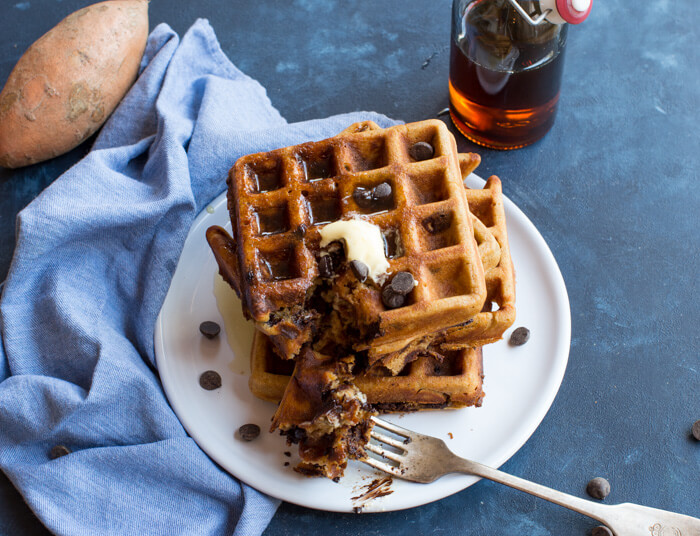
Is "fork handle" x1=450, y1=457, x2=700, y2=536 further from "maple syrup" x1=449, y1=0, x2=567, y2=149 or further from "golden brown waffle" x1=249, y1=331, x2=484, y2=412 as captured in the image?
"maple syrup" x1=449, y1=0, x2=567, y2=149

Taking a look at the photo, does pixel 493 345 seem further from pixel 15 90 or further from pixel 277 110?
pixel 15 90

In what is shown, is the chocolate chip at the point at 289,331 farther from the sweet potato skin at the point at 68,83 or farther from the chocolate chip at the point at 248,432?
the sweet potato skin at the point at 68,83

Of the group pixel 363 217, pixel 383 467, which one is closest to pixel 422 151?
pixel 363 217

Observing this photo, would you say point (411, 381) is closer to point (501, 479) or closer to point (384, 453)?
point (384, 453)

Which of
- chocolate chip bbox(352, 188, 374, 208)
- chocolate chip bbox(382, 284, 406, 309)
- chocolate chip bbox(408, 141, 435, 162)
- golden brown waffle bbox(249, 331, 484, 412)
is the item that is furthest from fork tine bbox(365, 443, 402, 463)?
chocolate chip bbox(408, 141, 435, 162)

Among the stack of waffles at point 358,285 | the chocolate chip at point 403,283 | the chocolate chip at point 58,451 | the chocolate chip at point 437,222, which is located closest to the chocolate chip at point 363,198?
the stack of waffles at point 358,285

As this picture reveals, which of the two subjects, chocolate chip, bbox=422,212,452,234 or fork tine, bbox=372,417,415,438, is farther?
fork tine, bbox=372,417,415,438

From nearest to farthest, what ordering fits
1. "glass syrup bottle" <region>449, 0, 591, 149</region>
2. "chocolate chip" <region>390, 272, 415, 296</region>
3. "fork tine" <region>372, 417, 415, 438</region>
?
"chocolate chip" <region>390, 272, 415, 296</region> → "fork tine" <region>372, 417, 415, 438</region> → "glass syrup bottle" <region>449, 0, 591, 149</region>
